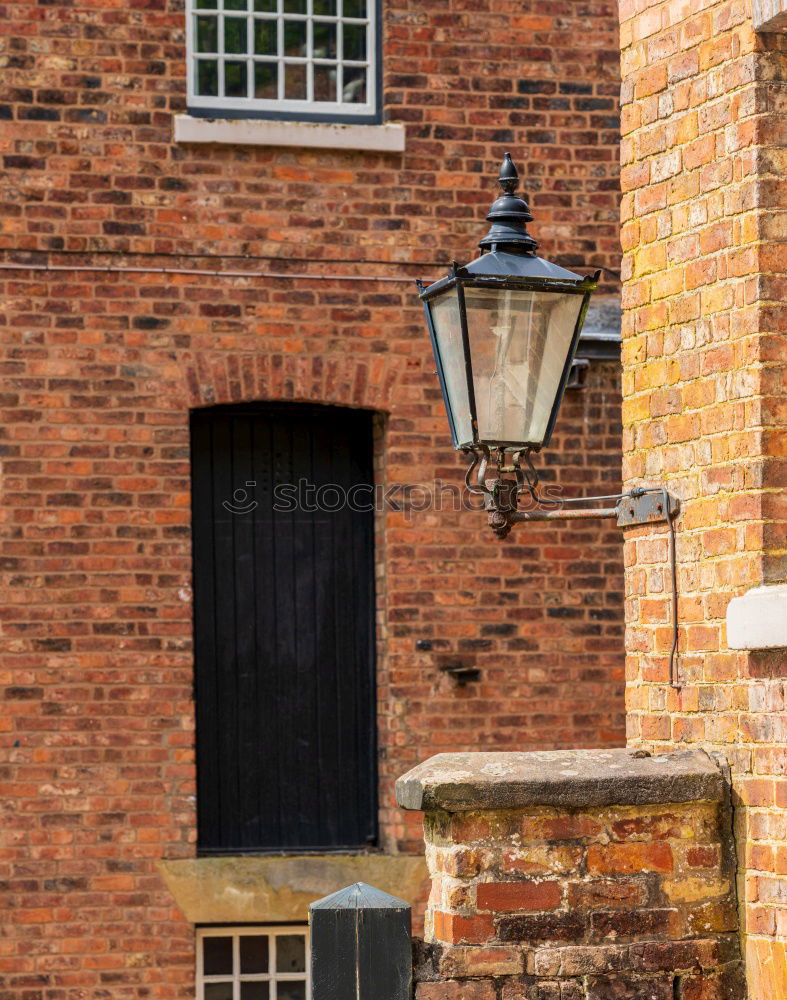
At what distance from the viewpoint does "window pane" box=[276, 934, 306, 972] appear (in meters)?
7.69

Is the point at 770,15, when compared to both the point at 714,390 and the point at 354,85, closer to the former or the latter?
the point at 714,390

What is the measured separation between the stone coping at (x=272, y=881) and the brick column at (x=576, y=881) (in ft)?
11.2

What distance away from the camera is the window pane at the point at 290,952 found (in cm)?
769

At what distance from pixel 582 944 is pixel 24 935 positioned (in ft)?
12.5

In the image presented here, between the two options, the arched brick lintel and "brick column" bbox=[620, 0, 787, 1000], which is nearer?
"brick column" bbox=[620, 0, 787, 1000]

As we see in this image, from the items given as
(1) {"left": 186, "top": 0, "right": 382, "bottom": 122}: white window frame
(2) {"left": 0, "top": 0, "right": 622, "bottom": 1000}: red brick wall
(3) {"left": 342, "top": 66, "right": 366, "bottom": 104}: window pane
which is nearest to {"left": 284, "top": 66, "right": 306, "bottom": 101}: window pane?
(1) {"left": 186, "top": 0, "right": 382, "bottom": 122}: white window frame

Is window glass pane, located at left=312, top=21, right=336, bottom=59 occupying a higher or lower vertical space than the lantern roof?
higher

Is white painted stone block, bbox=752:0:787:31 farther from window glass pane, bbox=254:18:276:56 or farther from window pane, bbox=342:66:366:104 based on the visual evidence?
window glass pane, bbox=254:18:276:56

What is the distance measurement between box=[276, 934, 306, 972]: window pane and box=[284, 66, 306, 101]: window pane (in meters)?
3.99

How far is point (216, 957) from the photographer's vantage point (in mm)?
7656

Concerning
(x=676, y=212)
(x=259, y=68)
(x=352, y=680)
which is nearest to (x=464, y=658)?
(x=352, y=680)

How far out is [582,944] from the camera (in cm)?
420

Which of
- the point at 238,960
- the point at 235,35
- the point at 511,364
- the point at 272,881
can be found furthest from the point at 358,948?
the point at 235,35

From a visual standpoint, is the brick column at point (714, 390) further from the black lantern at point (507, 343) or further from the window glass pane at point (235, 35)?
the window glass pane at point (235, 35)
